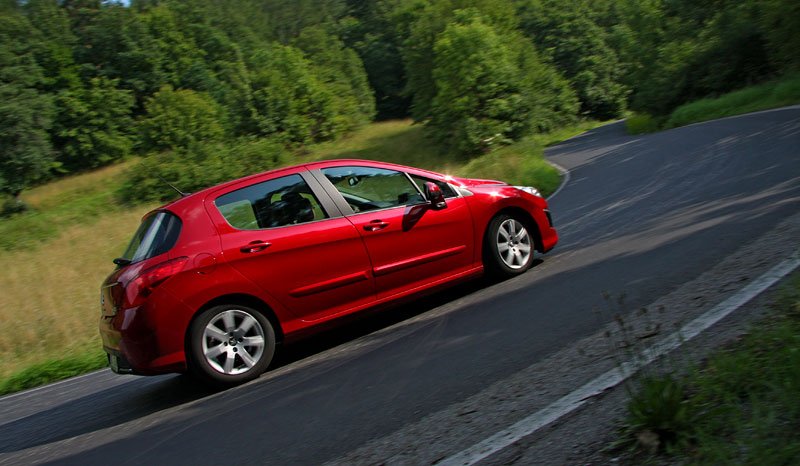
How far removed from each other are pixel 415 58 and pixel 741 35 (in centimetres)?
2846

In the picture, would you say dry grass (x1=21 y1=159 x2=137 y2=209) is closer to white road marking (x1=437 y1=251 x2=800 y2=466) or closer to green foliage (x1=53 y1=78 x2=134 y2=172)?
green foliage (x1=53 y1=78 x2=134 y2=172)

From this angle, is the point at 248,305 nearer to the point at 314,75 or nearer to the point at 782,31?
the point at 782,31

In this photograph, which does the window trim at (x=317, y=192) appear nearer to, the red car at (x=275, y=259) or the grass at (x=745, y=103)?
the red car at (x=275, y=259)

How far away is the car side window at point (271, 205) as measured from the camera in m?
6.27

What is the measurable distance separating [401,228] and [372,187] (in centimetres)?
51

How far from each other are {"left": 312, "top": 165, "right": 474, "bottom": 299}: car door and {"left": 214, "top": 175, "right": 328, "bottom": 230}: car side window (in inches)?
12.4

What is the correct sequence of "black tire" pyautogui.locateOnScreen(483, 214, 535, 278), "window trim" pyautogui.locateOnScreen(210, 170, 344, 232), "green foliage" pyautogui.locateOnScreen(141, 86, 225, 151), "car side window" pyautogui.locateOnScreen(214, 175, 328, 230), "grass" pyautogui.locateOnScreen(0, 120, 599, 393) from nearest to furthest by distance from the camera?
"car side window" pyautogui.locateOnScreen(214, 175, 328, 230) < "window trim" pyautogui.locateOnScreen(210, 170, 344, 232) < "black tire" pyautogui.locateOnScreen(483, 214, 535, 278) < "grass" pyautogui.locateOnScreen(0, 120, 599, 393) < "green foliage" pyautogui.locateOnScreen(141, 86, 225, 151)

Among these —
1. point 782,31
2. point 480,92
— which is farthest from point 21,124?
point 782,31

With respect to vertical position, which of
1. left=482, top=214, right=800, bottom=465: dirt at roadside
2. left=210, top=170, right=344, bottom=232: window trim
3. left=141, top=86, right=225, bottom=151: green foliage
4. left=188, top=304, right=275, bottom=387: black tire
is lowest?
left=482, top=214, right=800, bottom=465: dirt at roadside

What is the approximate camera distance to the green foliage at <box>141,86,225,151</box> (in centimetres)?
5712

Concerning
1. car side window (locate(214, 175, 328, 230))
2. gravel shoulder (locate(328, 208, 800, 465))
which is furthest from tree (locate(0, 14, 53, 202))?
gravel shoulder (locate(328, 208, 800, 465))

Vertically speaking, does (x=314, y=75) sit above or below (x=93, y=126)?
below

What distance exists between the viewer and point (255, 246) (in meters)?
6.12

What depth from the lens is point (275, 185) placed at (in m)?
6.49
